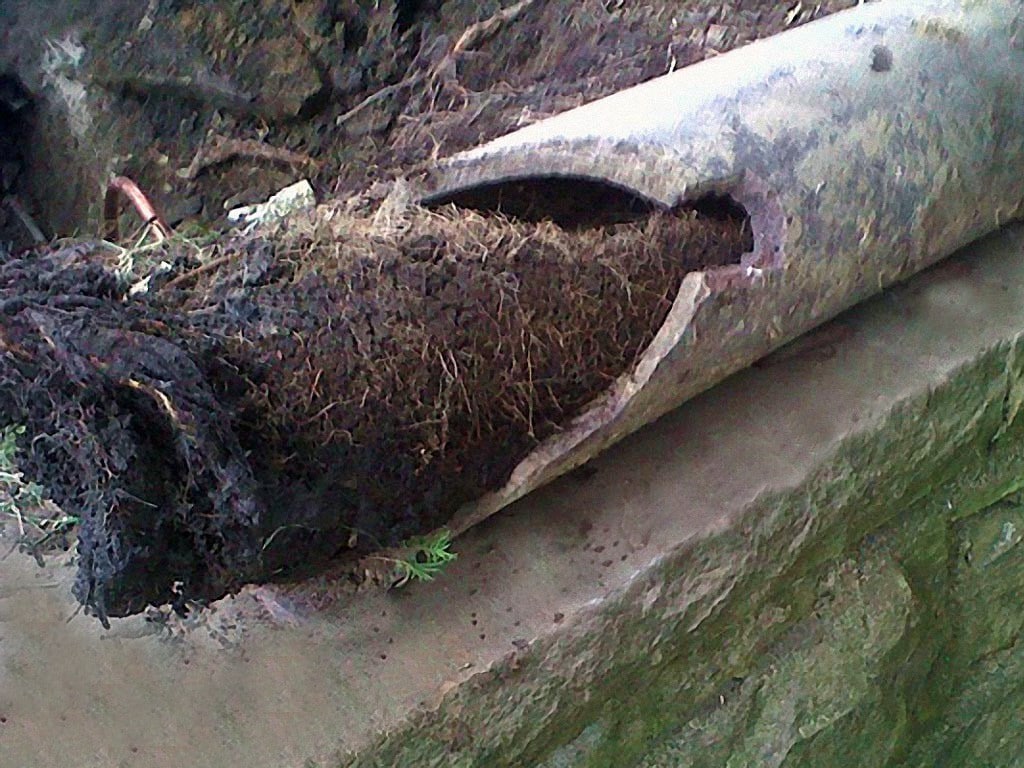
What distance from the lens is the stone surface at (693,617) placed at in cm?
100

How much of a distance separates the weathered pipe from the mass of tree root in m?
0.06

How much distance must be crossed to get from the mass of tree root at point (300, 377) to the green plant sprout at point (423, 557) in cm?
2

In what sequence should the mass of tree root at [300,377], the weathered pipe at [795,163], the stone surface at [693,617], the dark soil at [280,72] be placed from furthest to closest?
the dark soil at [280,72], the weathered pipe at [795,163], the stone surface at [693,617], the mass of tree root at [300,377]

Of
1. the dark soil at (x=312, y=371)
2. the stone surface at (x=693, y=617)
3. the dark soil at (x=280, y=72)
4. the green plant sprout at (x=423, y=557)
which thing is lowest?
the stone surface at (x=693, y=617)

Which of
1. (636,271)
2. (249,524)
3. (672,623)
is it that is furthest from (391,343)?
(672,623)

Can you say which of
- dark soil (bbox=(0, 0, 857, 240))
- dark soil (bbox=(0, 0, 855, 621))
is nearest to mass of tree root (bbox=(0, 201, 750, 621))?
dark soil (bbox=(0, 0, 855, 621))

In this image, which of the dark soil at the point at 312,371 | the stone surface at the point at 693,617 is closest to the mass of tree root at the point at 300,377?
the dark soil at the point at 312,371

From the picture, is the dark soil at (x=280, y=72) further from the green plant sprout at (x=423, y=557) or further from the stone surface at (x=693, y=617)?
the green plant sprout at (x=423, y=557)

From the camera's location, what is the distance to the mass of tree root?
0.87 meters

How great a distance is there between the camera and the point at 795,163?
3.98ft

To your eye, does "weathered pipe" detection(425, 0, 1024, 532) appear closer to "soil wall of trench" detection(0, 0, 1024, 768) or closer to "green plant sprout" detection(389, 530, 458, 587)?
"green plant sprout" detection(389, 530, 458, 587)

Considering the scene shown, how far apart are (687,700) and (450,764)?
0.34m

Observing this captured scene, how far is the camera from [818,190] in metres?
1.22

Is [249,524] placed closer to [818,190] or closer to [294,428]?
[294,428]
